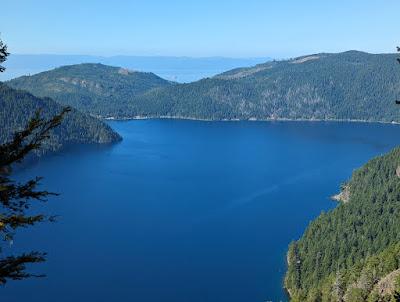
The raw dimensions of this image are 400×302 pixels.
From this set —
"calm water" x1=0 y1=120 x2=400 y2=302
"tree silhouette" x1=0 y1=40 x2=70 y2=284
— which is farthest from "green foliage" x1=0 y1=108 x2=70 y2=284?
"calm water" x1=0 y1=120 x2=400 y2=302

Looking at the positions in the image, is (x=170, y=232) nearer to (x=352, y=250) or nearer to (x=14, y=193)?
(x=352, y=250)

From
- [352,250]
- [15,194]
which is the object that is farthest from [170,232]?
[15,194]

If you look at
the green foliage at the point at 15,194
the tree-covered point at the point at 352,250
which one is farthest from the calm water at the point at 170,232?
the green foliage at the point at 15,194

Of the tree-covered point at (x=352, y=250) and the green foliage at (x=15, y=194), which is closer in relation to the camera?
the green foliage at (x=15, y=194)

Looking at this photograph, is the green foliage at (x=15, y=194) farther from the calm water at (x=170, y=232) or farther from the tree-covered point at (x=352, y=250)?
the calm water at (x=170, y=232)

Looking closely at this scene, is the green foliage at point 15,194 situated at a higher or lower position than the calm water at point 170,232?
higher
